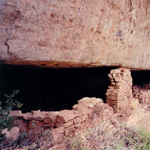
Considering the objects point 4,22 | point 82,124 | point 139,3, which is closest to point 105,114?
point 82,124

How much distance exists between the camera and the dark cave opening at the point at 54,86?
4.57 meters

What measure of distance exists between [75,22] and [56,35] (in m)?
0.36

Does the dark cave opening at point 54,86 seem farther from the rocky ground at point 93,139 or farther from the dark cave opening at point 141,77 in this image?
the dark cave opening at point 141,77

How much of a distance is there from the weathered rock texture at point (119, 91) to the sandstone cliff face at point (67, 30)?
13.0 inches

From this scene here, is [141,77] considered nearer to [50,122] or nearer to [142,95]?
[142,95]

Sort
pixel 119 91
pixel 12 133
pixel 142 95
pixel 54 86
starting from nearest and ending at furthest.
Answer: pixel 12 133 → pixel 119 91 → pixel 142 95 → pixel 54 86

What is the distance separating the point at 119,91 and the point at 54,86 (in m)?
2.45

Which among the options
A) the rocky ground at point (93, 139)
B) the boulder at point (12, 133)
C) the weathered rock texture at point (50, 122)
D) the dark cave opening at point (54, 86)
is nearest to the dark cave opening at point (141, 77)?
the dark cave opening at point (54, 86)

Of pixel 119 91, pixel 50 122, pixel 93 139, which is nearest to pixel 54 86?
pixel 119 91

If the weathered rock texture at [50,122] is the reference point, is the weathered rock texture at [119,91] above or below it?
above

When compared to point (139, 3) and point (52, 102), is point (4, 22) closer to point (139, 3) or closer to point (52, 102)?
point (139, 3)

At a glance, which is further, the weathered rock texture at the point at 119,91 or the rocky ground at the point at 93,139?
the weathered rock texture at the point at 119,91

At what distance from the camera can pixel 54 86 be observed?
208 inches

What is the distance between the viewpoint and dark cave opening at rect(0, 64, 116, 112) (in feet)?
15.0
